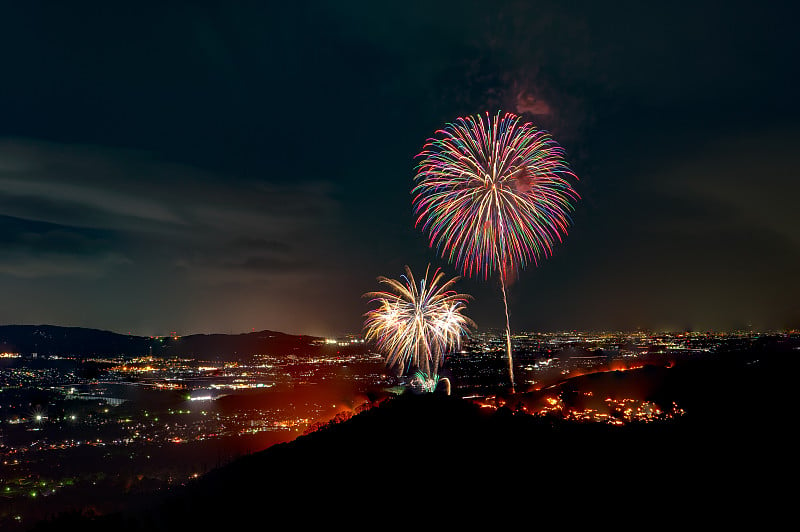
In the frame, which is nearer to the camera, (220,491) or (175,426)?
(220,491)

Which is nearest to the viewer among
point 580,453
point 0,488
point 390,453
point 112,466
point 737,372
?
point 580,453

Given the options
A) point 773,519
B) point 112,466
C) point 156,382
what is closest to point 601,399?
point 773,519

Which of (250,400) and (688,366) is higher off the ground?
(688,366)

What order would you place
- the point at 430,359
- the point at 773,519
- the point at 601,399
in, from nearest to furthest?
the point at 773,519
the point at 601,399
the point at 430,359

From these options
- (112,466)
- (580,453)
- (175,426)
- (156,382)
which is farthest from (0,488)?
(156,382)

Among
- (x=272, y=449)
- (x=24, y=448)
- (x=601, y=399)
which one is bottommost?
(x=24, y=448)

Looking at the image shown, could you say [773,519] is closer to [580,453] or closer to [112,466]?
[580,453]
